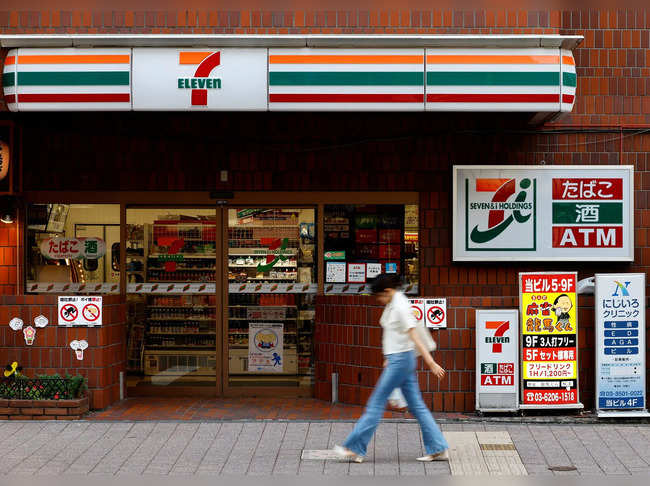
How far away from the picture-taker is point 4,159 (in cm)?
1050

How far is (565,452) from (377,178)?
4445 millimetres

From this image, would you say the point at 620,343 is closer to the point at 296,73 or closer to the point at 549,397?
the point at 549,397

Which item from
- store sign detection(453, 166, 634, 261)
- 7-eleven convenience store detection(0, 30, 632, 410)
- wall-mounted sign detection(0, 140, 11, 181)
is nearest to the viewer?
wall-mounted sign detection(0, 140, 11, 181)

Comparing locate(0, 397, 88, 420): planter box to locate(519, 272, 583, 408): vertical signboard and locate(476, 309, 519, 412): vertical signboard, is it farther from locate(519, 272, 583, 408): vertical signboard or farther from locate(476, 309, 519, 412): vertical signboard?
locate(519, 272, 583, 408): vertical signboard

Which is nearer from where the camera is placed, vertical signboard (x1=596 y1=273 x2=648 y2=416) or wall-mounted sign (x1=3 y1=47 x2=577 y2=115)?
vertical signboard (x1=596 y1=273 x2=648 y2=416)

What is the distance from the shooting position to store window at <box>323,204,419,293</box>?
11.2 m

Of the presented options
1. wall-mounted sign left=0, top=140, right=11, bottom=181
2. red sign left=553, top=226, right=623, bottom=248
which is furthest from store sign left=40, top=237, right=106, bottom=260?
red sign left=553, top=226, right=623, bottom=248

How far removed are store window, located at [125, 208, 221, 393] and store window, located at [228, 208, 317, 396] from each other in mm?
299

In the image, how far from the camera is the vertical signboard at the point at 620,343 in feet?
30.6

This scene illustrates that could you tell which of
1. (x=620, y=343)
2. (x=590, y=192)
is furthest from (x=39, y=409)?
(x=590, y=192)

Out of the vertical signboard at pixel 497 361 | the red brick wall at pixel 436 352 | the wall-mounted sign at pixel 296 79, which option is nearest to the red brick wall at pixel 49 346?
the wall-mounted sign at pixel 296 79

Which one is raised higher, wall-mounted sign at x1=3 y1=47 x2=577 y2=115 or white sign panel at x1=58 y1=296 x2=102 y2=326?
wall-mounted sign at x1=3 y1=47 x2=577 y2=115

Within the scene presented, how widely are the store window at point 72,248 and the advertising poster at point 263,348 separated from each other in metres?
1.93

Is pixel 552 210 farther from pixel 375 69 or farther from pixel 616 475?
pixel 616 475
